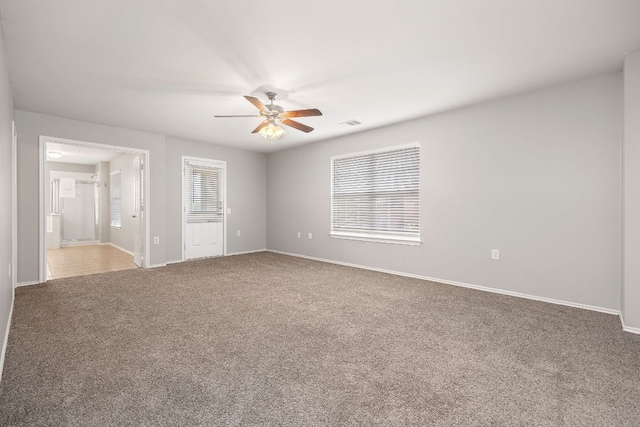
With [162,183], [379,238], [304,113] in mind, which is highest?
[304,113]

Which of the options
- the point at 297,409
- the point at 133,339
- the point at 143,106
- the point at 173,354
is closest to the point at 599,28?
the point at 297,409

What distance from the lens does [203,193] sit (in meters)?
6.46

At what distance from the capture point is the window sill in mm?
4766

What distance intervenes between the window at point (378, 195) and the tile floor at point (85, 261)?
4174 mm

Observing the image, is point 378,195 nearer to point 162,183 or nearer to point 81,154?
point 162,183

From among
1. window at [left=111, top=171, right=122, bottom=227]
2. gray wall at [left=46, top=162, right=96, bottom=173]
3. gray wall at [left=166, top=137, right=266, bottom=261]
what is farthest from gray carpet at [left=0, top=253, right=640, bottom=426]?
gray wall at [left=46, top=162, right=96, bottom=173]

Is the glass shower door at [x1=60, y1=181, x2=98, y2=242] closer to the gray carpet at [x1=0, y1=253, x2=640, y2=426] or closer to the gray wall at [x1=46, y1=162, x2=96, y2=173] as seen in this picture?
the gray wall at [x1=46, y1=162, x2=96, y2=173]

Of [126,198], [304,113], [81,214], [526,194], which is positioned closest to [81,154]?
[126,198]

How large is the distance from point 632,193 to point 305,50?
3.24 m

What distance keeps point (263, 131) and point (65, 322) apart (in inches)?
111

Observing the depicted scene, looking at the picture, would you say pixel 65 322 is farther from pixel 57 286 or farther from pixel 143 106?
pixel 143 106

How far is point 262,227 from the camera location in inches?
296

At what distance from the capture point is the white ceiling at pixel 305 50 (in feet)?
7.09

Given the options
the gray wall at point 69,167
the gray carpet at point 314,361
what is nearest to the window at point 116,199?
the gray wall at point 69,167
